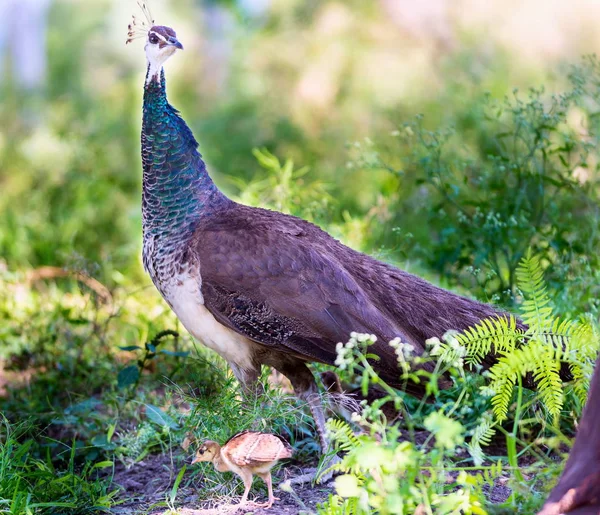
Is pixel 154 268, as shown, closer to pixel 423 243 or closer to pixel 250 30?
pixel 423 243

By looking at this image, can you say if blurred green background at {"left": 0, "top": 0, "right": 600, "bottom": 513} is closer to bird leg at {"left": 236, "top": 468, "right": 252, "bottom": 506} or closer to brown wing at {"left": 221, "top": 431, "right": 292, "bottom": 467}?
bird leg at {"left": 236, "top": 468, "right": 252, "bottom": 506}

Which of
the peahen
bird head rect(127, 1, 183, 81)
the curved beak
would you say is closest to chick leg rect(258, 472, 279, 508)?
the peahen

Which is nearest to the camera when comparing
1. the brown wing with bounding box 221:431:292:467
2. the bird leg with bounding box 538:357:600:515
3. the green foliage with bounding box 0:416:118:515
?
the bird leg with bounding box 538:357:600:515

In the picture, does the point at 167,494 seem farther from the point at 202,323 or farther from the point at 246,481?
the point at 202,323

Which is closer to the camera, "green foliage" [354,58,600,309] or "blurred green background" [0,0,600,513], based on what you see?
"blurred green background" [0,0,600,513]

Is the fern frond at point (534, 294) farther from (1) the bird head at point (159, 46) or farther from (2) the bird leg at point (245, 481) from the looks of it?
(1) the bird head at point (159, 46)

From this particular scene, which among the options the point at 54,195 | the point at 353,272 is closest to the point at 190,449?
the point at 353,272

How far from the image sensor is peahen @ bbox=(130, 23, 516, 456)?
353cm

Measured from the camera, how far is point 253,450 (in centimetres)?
306

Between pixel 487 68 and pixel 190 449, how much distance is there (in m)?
6.06

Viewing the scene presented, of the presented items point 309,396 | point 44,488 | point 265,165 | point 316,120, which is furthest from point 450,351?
point 316,120

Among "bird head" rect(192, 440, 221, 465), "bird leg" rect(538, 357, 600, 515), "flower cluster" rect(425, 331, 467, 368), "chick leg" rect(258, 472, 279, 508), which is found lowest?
Result: "chick leg" rect(258, 472, 279, 508)

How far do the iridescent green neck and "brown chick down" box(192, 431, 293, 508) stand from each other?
3.36ft

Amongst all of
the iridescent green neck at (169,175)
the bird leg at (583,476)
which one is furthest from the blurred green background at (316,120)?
the bird leg at (583,476)
